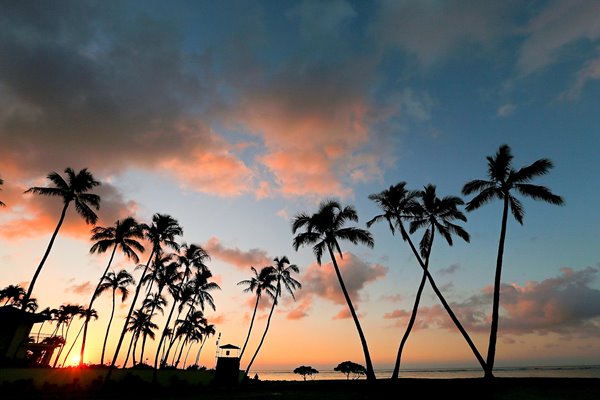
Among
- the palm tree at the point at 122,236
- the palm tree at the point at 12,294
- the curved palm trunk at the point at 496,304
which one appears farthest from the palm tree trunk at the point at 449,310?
the palm tree at the point at 12,294

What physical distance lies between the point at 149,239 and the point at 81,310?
45.9 metres

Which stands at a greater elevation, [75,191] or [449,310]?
[75,191]

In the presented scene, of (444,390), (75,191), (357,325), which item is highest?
(75,191)

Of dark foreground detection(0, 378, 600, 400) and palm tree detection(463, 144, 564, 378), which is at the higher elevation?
palm tree detection(463, 144, 564, 378)

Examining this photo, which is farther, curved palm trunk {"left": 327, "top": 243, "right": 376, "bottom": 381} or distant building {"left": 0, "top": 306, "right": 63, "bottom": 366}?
distant building {"left": 0, "top": 306, "right": 63, "bottom": 366}

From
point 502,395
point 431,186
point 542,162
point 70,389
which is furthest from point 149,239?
point 542,162

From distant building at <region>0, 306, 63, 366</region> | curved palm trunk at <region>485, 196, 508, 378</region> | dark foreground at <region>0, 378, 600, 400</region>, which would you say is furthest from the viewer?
distant building at <region>0, 306, 63, 366</region>

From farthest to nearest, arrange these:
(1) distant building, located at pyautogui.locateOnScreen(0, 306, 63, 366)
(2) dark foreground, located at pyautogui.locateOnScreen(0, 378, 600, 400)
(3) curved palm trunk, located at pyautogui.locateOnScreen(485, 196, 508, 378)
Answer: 1. (1) distant building, located at pyautogui.locateOnScreen(0, 306, 63, 366)
2. (3) curved palm trunk, located at pyautogui.locateOnScreen(485, 196, 508, 378)
3. (2) dark foreground, located at pyautogui.locateOnScreen(0, 378, 600, 400)

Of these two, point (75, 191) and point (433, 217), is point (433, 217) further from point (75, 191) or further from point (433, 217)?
point (75, 191)

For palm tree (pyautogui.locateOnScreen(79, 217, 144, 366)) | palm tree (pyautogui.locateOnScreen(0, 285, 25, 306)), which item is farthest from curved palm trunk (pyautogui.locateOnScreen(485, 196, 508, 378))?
palm tree (pyautogui.locateOnScreen(0, 285, 25, 306))

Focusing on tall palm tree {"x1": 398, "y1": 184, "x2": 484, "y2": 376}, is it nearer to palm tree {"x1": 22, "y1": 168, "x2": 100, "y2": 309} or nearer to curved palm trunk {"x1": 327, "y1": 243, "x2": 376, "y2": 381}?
curved palm trunk {"x1": 327, "y1": 243, "x2": 376, "y2": 381}

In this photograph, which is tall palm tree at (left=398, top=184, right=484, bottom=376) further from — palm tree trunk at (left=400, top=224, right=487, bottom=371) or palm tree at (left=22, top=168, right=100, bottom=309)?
palm tree at (left=22, top=168, right=100, bottom=309)

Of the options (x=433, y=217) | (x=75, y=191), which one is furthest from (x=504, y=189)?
(x=75, y=191)

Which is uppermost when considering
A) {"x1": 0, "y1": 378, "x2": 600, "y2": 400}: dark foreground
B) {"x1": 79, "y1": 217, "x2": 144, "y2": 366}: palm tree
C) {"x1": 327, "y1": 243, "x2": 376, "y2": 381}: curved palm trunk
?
{"x1": 79, "y1": 217, "x2": 144, "y2": 366}: palm tree
